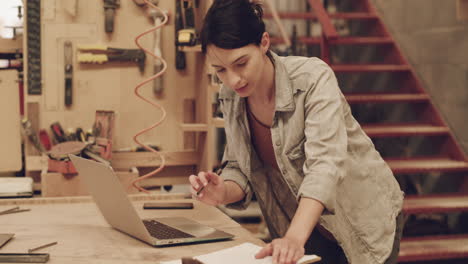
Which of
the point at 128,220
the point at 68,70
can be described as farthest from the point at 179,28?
the point at 128,220

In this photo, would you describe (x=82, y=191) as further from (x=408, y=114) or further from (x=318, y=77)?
(x=408, y=114)

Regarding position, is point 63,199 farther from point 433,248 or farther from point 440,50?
point 440,50

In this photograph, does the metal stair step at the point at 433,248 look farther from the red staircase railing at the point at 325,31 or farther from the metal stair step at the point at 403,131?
the red staircase railing at the point at 325,31

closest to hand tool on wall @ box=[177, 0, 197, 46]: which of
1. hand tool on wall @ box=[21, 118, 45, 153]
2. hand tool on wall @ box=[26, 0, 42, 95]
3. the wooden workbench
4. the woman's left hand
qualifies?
hand tool on wall @ box=[26, 0, 42, 95]

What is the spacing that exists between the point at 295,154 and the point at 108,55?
163 cm

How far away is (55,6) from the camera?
2871 mm

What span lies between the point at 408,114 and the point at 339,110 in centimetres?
363

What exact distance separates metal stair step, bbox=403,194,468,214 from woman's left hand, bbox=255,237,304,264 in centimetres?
266

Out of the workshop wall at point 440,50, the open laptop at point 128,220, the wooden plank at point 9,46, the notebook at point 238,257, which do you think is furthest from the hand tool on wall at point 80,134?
the workshop wall at point 440,50

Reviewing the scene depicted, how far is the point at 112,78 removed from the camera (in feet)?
9.73

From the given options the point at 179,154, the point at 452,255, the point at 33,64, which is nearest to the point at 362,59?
the point at 452,255

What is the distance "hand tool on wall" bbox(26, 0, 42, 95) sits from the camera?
111 inches

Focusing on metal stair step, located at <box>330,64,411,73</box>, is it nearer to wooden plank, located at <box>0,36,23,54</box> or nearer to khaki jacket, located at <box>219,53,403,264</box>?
wooden plank, located at <box>0,36,23,54</box>

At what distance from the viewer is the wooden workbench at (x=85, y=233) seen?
1336 mm
